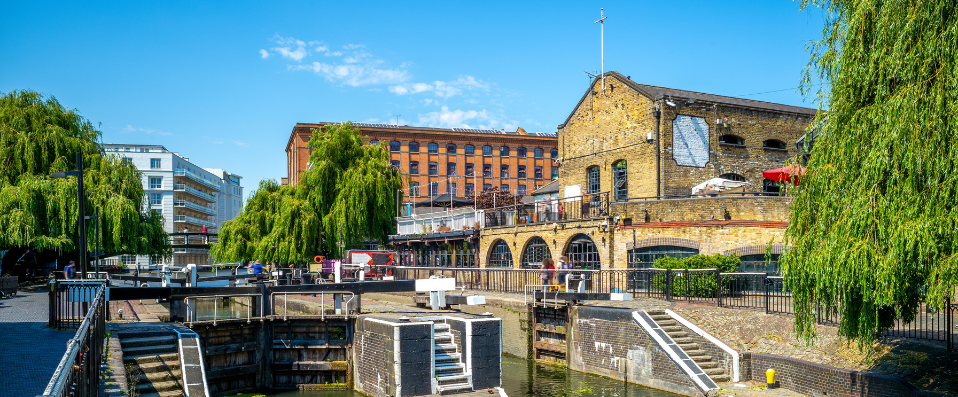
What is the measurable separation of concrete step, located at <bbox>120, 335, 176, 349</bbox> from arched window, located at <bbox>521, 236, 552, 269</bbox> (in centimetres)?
1738

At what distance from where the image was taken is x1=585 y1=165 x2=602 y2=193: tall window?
32.1 m

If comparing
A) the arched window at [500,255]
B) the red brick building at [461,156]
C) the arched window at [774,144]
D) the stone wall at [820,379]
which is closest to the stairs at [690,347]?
the stone wall at [820,379]

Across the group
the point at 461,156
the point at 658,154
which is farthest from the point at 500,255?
the point at 461,156

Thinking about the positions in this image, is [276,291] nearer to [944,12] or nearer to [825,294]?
Answer: [825,294]

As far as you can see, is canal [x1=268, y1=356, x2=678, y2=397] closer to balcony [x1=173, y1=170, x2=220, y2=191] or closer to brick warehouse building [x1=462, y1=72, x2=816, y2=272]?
brick warehouse building [x1=462, y1=72, x2=816, y2=272]

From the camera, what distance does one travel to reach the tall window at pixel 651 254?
80.8 ft

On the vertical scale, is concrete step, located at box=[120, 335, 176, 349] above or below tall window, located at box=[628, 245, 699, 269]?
below

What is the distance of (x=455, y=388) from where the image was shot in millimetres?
15062

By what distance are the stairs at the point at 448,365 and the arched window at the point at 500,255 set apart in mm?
16149

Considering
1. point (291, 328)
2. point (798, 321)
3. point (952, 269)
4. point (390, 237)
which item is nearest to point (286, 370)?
point (291, 328)

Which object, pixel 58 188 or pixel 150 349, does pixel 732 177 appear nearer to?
pixel 150 349

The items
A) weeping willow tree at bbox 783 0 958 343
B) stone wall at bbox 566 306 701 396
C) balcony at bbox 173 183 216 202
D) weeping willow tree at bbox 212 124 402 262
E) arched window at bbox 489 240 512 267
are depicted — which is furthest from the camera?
balcony at bbox 173 183 216 202

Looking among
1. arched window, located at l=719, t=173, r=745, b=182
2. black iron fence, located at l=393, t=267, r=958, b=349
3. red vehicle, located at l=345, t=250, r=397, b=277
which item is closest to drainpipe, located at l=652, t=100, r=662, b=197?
arched window, located at l=719, t=173, r=745, b=182

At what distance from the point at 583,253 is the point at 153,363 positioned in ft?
57.5
